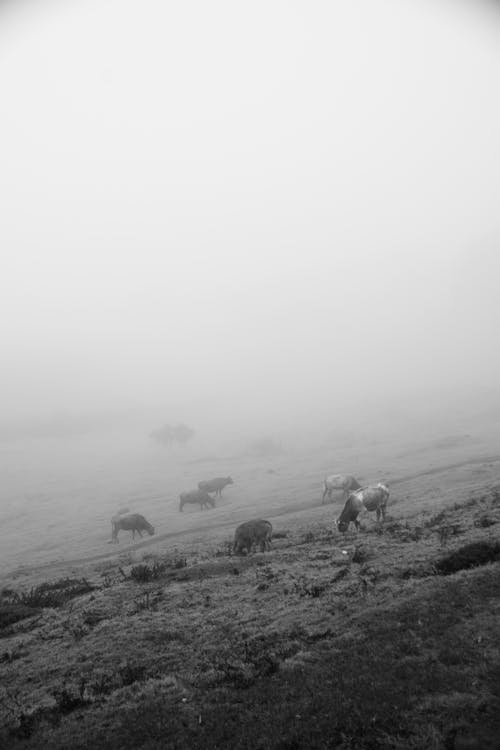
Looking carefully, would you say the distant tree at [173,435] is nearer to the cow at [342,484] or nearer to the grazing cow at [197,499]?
the grazing cow at [197,499]

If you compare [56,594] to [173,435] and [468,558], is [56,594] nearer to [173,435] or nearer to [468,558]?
[468,558]

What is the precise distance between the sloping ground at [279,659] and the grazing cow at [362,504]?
736 cm

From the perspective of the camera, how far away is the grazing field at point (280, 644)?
27.9 ft

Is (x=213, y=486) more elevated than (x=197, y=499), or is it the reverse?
(x=213, y=486)

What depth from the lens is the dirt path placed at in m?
33.9

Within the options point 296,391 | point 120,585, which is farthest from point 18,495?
point 296,391

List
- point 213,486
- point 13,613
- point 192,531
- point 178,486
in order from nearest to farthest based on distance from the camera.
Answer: point 13,613 < point 192,531 < point 213,486 < point 178,486

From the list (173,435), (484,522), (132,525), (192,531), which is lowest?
(192,531)

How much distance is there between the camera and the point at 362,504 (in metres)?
26.0

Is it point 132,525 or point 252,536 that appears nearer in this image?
point 252,536

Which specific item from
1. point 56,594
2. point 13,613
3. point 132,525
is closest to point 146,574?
point 56,594

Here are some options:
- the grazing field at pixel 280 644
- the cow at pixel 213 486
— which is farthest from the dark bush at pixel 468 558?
the cow at pixel 213 486

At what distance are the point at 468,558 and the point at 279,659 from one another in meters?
7.30

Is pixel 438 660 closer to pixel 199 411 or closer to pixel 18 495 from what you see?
pixel 18 495
